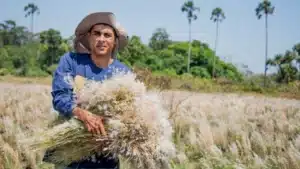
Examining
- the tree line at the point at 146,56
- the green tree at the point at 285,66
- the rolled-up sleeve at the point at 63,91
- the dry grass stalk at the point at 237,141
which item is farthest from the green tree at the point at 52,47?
the rolled-up sleeve at the point at 63,91

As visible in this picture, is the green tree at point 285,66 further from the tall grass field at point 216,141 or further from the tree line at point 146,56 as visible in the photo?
the tall grass field at point 216,141

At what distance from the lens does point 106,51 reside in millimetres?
2686

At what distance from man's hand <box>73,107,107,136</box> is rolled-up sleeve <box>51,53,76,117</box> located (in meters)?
0.10

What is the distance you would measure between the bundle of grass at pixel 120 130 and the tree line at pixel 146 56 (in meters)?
44.4

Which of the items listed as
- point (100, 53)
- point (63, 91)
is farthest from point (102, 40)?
point (63, 91)

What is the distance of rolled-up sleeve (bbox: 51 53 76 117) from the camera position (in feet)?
7.66

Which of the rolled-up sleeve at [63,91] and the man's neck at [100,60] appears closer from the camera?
the rolled-up sleeve at [63,91]

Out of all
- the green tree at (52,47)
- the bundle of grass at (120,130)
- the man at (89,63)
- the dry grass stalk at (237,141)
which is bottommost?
the dry grass stalk at (237,141)

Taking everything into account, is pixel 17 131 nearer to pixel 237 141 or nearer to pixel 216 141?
pixel 216 141

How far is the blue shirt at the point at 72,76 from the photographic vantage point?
2363 mm

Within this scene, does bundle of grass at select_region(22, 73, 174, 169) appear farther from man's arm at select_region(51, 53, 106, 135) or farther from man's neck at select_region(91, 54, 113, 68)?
man's neck at select_region(91, 54, 113, 68)

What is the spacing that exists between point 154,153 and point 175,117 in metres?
3.93

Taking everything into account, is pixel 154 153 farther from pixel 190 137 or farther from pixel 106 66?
pixel 190 137

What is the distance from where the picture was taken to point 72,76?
101 inches
